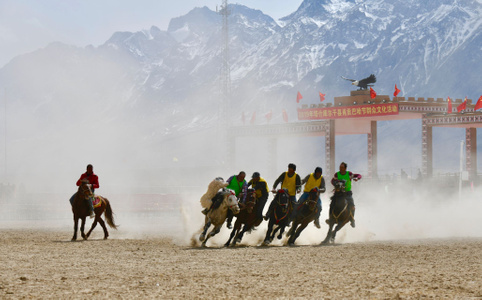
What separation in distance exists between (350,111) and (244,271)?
43.6 metres

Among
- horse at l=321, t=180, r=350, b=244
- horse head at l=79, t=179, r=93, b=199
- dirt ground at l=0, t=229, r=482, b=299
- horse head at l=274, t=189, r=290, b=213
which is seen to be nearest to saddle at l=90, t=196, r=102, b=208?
horse head at l=79, t=179, r=93, b=199

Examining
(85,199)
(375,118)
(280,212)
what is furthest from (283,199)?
(375,118)

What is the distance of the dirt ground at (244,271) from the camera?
34.3 feet

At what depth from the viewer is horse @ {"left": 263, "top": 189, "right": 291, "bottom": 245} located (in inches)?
729

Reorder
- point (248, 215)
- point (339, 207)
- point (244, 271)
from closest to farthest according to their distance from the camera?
1. point (244, 271)
2. point (248, 215)
3. point (339, 207)

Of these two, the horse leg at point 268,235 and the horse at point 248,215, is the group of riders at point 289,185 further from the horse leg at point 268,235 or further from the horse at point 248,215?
the horse leg at point 268,235

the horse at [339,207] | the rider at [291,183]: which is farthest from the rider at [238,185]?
the horse at [339,207]

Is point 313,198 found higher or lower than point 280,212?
higher

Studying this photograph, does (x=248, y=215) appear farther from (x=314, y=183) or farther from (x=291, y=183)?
(x=314, y=183)

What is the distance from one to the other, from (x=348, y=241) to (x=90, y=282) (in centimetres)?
1055

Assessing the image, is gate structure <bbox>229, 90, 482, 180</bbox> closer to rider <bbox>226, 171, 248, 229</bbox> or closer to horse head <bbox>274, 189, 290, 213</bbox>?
horse head <bbox>274, 189, 290, 213</bbox>

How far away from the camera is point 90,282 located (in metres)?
11.6

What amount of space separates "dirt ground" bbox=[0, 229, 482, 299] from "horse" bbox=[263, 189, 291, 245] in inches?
43.5

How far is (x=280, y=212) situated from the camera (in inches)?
732
